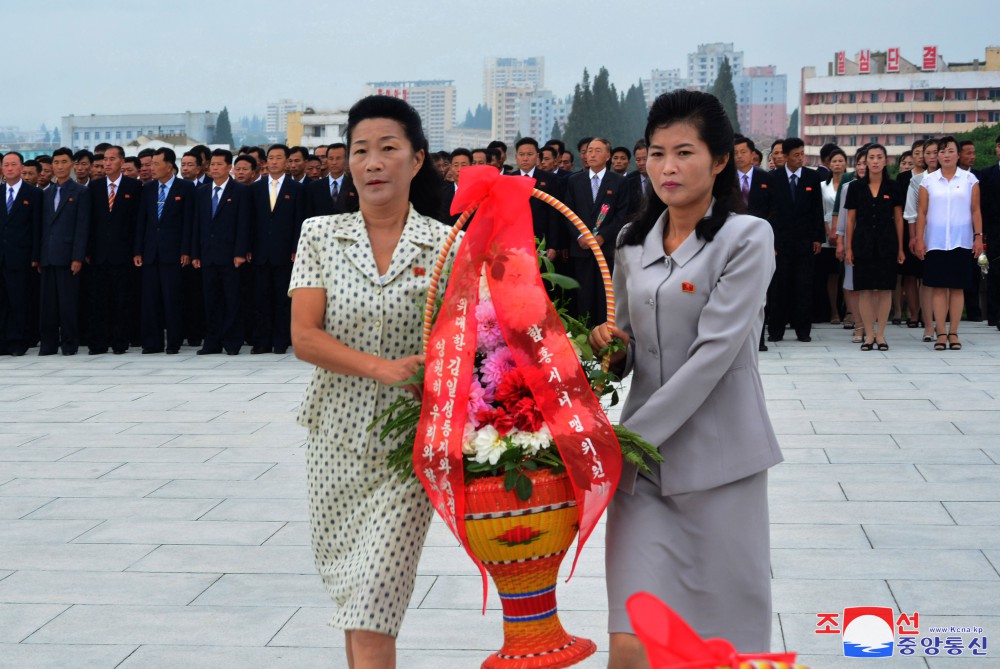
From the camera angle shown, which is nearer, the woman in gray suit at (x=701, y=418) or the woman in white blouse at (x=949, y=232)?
the woman in gray suit at (x=701, y=418)

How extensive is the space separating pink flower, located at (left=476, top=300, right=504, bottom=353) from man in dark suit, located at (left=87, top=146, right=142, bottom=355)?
33.7 feet

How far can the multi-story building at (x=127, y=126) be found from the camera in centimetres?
11838

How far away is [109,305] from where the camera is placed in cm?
1265

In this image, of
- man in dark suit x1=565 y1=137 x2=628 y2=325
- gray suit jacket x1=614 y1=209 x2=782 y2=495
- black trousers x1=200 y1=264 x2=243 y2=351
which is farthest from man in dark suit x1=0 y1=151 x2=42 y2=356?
gray suit jacket x1=614 y1=209 x2=782 y2=495

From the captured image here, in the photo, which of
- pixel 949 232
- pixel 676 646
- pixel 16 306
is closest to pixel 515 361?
pixel 676 646

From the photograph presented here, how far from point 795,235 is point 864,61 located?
106 metres

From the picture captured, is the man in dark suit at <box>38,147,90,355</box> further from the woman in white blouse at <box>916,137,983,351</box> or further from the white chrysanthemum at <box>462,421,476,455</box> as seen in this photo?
the white chrysanthemum at <box>462,421,476,455</box>

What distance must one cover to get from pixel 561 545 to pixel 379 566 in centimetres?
49

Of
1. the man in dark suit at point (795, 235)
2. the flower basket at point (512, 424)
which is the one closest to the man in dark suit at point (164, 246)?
the man in dark suit at point (795, 235)

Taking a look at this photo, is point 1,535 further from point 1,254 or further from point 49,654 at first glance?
point 1,254

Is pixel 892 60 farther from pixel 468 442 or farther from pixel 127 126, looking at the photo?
pixel 468 442

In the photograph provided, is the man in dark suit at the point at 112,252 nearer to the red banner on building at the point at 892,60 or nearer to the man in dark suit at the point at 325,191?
the man in dark suit at the point at 325,191

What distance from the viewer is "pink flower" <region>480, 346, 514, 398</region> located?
278 centimetres

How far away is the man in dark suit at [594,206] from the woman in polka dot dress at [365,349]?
9.00 meters
